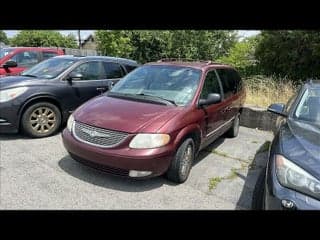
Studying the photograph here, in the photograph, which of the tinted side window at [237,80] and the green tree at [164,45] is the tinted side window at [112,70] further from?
the green tree at [164,45]

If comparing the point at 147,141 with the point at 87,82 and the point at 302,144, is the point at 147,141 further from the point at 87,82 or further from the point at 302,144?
the point at 87,82

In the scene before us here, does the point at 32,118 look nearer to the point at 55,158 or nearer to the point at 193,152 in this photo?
the point at 55,158

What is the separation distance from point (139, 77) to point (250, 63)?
11566 mm

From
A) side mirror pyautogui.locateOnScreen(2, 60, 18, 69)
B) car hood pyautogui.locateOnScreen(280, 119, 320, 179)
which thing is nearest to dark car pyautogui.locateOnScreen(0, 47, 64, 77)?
side mirror pyautogui.locateOnScreen(2, 60, 18, 69)

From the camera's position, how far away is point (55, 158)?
14.8 feet

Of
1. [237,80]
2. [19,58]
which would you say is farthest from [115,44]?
[237,80]

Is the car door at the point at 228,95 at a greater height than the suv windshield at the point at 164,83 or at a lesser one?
lesser

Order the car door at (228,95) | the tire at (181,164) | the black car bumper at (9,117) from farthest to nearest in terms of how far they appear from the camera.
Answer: the car door at (228,95) < the black car bumper at (9,117) < the tire at (181,164)

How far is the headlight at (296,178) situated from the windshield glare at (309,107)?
3.69 ft

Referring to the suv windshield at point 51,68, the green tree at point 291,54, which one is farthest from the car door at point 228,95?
the green tree at point 291,54

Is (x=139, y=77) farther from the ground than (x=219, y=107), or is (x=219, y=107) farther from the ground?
(x=139, y=77)

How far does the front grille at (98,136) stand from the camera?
3.61m

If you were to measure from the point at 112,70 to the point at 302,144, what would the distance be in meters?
4.69
